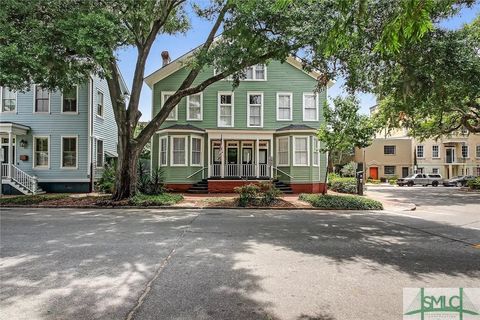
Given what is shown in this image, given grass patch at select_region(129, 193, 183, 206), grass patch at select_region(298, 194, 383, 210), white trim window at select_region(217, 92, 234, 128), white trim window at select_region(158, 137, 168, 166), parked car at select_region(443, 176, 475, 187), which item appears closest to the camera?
grass patch at select_region(129, 193, 183, 206)

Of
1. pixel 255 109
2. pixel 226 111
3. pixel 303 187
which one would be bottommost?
pixel 303 187

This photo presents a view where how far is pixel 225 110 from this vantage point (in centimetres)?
2139

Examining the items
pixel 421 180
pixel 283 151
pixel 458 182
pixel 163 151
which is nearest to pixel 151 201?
pixel 163 151

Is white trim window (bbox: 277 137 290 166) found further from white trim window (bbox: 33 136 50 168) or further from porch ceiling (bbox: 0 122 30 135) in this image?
porch ceiling (bbox: 0 122 30 135)

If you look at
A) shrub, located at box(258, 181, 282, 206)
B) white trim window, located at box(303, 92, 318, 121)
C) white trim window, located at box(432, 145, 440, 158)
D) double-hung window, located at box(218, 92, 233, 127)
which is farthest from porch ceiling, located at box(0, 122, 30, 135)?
white trim window, located at box(432, 145, 440, 158)

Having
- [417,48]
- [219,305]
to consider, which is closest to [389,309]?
[219,305]

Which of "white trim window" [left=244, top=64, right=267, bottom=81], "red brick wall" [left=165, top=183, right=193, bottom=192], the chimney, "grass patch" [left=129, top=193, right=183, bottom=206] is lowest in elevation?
"grass patch" [left=129, top=193, right=183, bottom=206]

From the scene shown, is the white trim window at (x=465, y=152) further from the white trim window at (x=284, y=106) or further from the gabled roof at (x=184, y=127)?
the gabled roof at (x=184, y=127)

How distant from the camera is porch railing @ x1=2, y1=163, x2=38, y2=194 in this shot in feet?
59.1

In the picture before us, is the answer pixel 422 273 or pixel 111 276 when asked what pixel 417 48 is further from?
pixel 111 276

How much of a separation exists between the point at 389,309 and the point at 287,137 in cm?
1745

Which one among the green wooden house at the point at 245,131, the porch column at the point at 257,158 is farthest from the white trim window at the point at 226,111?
the porch column at the point at 257,158

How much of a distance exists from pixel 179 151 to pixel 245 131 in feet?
14.7

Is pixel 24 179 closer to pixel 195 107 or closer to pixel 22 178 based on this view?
pixel 22 178
